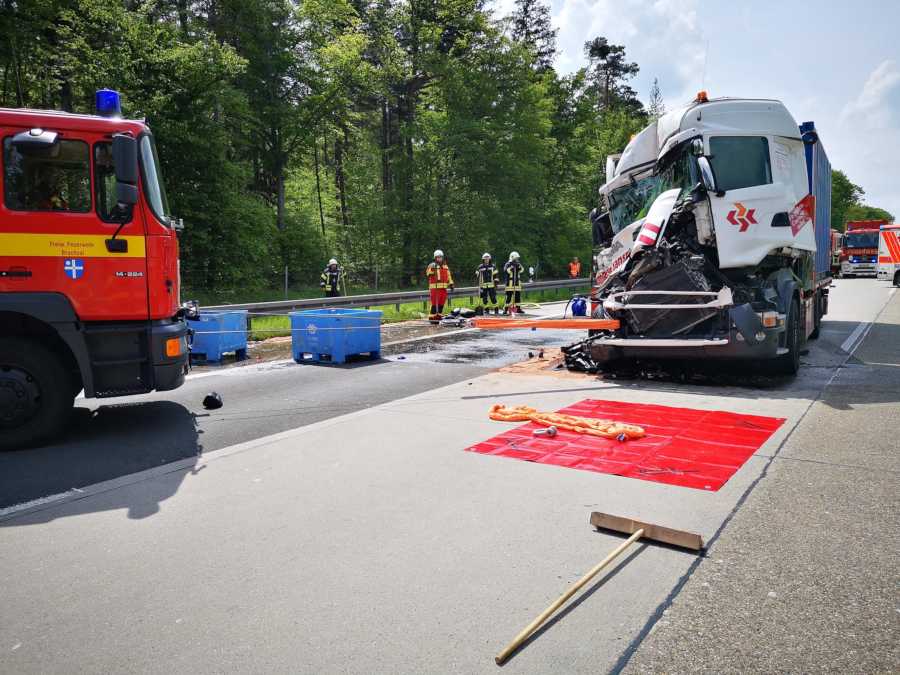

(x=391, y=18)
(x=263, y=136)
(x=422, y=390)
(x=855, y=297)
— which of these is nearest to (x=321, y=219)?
(x=263, y=136)

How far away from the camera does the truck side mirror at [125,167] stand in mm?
5965

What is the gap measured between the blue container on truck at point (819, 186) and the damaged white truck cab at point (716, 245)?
56.1 inches

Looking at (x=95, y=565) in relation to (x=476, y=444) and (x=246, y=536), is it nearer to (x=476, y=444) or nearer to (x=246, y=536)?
(x=246, y=536)

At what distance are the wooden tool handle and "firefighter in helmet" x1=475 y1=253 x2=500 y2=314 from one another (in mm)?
16281

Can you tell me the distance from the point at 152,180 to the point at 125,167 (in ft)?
1.85

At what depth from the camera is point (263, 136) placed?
3200cm

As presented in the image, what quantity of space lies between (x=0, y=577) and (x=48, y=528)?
0.71 meters

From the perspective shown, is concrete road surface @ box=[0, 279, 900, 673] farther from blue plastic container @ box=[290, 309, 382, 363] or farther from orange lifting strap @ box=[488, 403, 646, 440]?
blue plastic container @ box=[290, 309, 382, 363]

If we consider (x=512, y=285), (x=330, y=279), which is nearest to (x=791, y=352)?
(x=512, y=285)

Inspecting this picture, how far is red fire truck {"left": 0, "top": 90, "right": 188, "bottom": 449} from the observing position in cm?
589

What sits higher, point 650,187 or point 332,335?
point 650,187

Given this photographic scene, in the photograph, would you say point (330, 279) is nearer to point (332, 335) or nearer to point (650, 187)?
point (332, 335)

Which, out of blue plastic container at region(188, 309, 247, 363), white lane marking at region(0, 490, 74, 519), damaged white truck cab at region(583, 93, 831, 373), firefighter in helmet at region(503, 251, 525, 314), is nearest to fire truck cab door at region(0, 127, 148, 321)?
white lane marking at region(0, 490, 74, 519)

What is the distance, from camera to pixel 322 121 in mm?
32156
